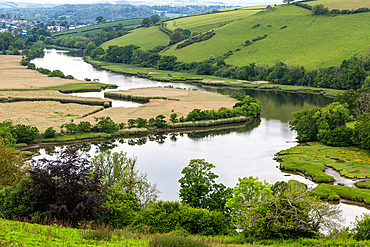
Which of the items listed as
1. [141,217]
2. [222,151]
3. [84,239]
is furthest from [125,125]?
[84,239]

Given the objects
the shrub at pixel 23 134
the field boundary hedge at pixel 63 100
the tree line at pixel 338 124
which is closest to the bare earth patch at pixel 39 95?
the field boundary hedge at pixel 63 100

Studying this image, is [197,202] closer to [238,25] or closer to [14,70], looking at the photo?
[14,70]

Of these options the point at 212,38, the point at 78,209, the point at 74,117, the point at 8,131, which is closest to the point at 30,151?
the point at 8,131

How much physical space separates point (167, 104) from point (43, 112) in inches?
1116

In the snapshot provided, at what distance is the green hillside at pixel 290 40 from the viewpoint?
145 metres

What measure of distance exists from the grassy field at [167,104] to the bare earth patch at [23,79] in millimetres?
25889

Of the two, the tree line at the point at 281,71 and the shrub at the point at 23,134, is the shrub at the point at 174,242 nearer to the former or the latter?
the shrub at the point at 23,134

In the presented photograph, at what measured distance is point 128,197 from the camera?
101 feet

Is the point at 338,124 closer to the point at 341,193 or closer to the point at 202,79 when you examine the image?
the point at 341,193

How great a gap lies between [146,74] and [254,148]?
99.2m

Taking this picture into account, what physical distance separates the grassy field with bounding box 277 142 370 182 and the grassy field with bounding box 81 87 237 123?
2979 cm

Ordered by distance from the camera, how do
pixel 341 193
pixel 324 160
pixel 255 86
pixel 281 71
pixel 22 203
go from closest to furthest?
1. pixel 22 203
2. pixel 341 193
3. pixel 324 160
4. pixel 255 86
5. pixel 281 71

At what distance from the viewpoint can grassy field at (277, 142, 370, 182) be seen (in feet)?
161

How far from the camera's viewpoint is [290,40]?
162 m
